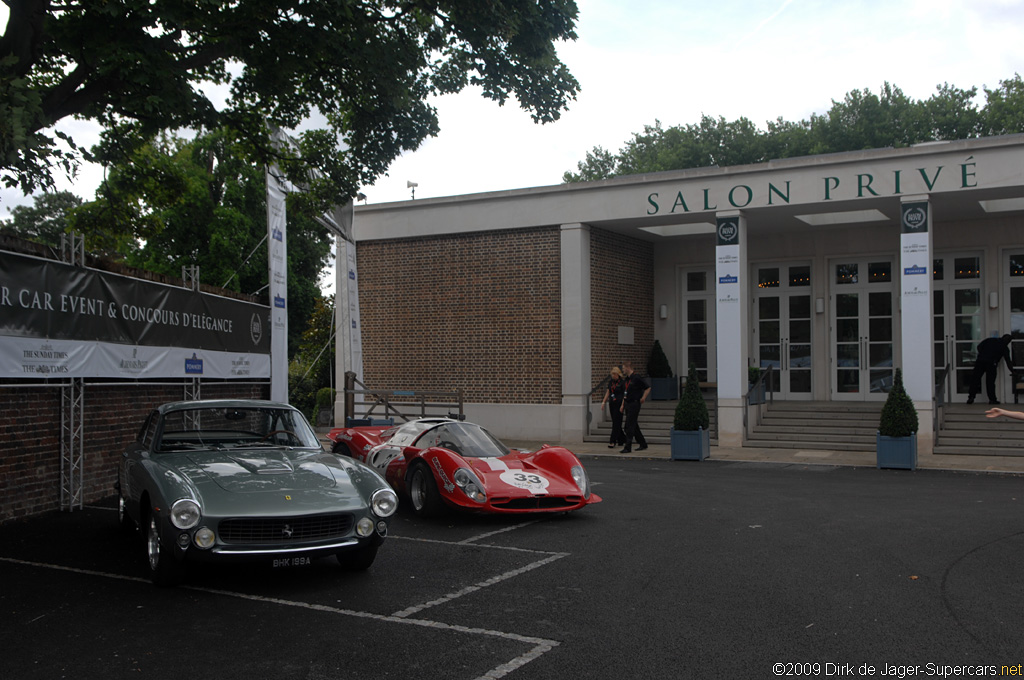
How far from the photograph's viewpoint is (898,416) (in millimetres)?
14359

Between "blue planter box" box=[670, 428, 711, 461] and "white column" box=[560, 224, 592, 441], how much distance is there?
3557 millimetres

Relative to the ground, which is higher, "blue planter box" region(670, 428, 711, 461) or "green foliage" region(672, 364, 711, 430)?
"green foliage" region(672, 364, 711, 430)

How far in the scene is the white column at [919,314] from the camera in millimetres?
16219

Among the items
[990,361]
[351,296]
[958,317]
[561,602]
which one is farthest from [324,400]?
[561,602]

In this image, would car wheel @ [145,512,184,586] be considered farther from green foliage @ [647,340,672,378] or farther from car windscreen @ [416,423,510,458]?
green foliage @ [647,340,672,378]

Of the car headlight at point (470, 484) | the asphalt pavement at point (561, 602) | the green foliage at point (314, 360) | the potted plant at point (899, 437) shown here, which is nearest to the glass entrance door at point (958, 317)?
the potted plant at point (899, 437)

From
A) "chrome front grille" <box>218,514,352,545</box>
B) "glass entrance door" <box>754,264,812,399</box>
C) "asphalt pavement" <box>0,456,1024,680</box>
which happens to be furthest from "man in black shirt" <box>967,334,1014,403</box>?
"chrome front grille" <box>218,514,352,545</box>

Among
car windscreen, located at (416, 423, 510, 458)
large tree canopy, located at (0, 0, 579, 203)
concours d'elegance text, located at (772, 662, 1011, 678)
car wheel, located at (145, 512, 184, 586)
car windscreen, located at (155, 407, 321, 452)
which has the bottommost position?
concours d'elegance text, located at (772, 662, 1011, 678)

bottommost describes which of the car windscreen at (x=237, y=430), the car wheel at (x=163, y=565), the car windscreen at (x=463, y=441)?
the car wheel at (x=163, y=565)

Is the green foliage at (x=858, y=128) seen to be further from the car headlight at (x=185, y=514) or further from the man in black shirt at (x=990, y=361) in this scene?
the car headlight at (x=185, y=514)

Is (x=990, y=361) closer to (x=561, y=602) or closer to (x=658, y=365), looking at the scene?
(x=658, y=365)

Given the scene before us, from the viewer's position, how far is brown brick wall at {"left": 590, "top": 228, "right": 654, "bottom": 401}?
2023cm

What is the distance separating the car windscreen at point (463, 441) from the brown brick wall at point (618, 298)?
10023mm

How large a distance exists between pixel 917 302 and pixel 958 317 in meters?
3.76
